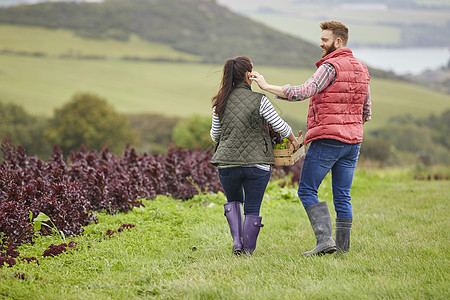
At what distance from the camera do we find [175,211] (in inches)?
257

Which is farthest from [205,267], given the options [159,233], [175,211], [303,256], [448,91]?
[448,91]

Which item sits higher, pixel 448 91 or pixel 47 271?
pixel 448 91

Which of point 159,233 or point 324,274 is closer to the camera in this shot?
point 324,274

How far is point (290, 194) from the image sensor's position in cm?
827

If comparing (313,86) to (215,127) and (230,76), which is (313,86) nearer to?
(230,76)

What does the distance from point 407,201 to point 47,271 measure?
6.27 meters

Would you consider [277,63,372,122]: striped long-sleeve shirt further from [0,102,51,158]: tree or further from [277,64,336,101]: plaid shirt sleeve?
[0,102,51,158]: tree

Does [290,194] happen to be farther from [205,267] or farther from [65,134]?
[65,134]

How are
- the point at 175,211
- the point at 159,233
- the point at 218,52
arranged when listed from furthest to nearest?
the point at 218,52 < the point at 175,211 < the point at 159,233

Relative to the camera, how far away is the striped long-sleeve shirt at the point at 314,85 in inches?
163

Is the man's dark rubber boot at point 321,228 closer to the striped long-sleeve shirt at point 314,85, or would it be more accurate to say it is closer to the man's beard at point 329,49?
the striped long-sleeve shirt at point 314,85

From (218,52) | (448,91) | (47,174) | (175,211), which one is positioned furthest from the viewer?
(218,52)

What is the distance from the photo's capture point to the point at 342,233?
15.3 feet

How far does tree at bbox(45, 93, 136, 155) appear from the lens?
3609cm
